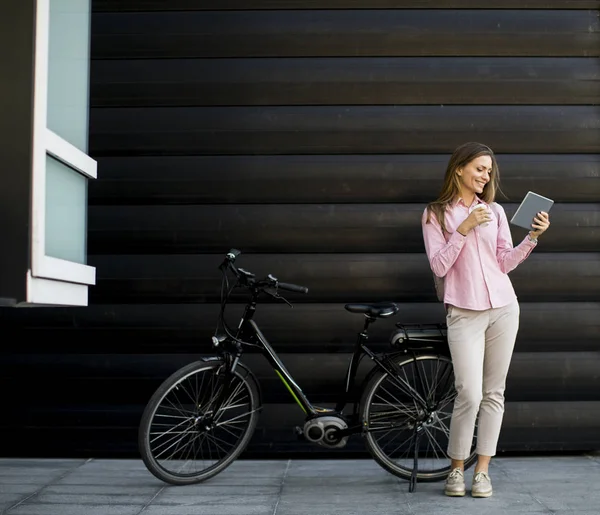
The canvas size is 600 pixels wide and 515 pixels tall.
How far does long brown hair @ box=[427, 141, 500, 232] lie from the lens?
4090 millimetres

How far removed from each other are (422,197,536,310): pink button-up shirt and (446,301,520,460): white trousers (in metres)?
0.06

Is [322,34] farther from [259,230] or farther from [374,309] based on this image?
[374,309]

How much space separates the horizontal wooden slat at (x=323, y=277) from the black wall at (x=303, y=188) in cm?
1

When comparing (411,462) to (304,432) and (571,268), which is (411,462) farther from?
(571,268)

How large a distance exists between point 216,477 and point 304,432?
0.50 metres

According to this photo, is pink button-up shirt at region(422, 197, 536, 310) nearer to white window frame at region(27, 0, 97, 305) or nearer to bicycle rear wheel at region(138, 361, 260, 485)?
bicycle rear wheel at region(138, 361, 260, 485)

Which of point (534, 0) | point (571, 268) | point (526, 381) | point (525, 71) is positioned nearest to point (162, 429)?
point (526, 381)

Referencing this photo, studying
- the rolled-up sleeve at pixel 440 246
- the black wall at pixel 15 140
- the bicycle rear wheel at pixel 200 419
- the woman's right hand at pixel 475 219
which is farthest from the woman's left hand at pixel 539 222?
the black wall at pixel 15 140

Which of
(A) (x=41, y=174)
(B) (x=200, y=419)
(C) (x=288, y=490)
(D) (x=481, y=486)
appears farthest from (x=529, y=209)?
(A) (x=41, y=174)

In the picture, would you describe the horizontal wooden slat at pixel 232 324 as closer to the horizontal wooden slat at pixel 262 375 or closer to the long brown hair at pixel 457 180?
the horizontal wooden slat at pixel 262 375

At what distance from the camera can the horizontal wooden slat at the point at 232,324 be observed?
15.7 ft

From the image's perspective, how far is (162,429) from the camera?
15.7 ft

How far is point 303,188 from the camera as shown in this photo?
4809mm

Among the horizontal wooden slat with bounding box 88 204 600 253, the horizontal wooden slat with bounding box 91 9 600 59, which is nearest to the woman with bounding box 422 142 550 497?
the horizontal wooden slat with bounding box 88 204 600 253
